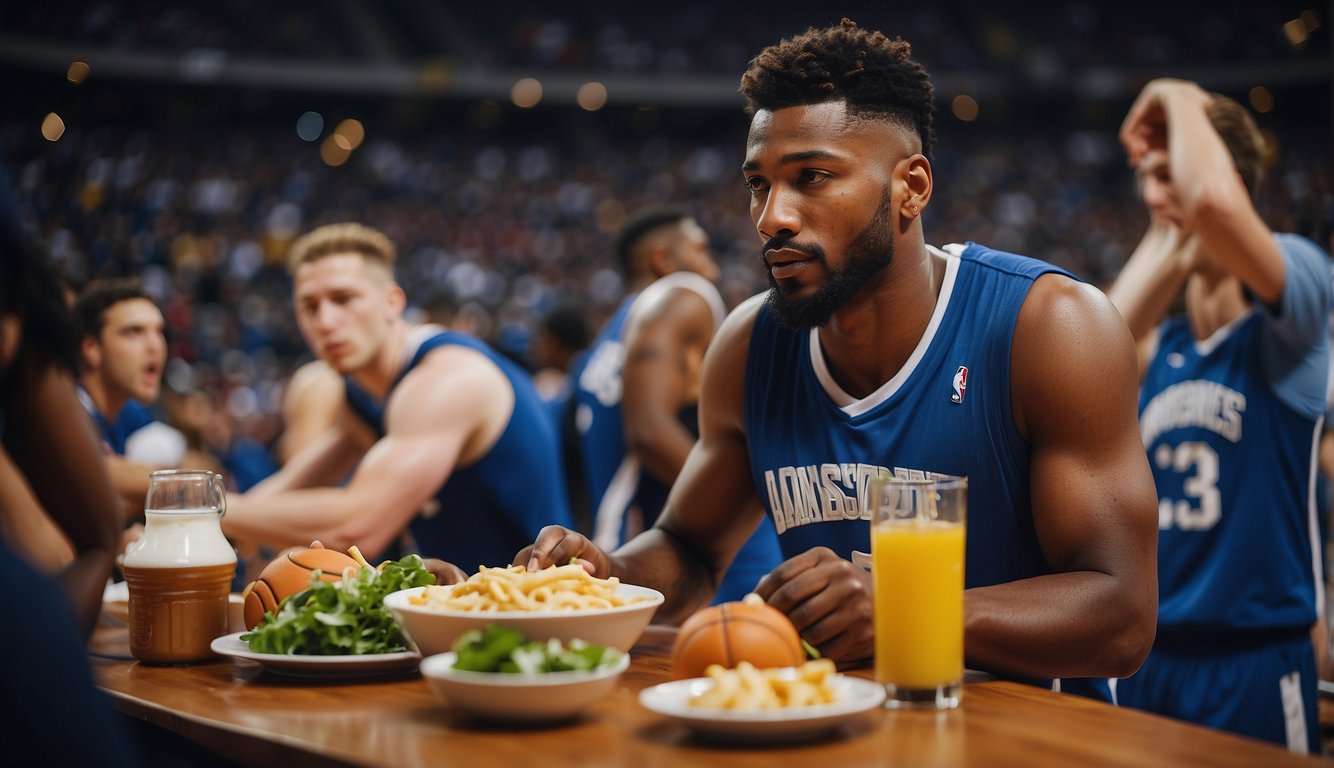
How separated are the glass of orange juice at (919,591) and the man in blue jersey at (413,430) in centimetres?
246

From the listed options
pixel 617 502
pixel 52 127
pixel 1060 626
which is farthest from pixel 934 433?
pixel 52 127

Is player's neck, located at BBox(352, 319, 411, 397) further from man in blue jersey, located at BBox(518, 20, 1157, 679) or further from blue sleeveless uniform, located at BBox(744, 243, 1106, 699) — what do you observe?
blue sleeveless uniform, located at BBox(744, 243, 1106, 699)

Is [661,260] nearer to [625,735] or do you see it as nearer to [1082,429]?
[1082,429]

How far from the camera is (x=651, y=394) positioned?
16.5ft

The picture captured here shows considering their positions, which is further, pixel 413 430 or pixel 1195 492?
pixel 413 430

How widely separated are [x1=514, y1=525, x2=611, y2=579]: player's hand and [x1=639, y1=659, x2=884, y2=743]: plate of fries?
584mm

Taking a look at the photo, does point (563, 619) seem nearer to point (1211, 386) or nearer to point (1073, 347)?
point (1073, 347)

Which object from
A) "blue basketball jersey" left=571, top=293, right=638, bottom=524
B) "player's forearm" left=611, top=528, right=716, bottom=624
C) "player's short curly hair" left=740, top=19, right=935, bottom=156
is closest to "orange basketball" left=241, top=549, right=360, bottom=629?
"player's forearm" left=611, top=528, right=716, bottom=624

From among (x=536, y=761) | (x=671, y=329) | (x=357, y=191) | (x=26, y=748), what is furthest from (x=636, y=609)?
(x=357, y=191)

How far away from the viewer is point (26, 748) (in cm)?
112

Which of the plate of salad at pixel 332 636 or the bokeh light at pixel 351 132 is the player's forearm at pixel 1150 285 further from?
the bokeh light at pixel 351 132

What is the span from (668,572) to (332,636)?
2.90 feet

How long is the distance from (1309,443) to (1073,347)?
1638 millimetres

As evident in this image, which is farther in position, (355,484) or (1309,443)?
(355,484)
